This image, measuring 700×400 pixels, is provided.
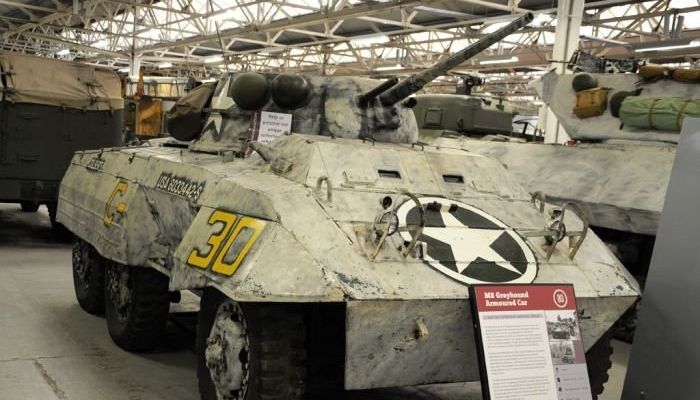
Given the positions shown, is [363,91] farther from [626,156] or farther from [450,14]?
[450,14]

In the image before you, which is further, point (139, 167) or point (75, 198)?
point (75, 198)

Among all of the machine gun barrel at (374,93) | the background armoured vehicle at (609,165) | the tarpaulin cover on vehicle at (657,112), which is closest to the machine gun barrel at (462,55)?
the machine gun barrel at (374,93)

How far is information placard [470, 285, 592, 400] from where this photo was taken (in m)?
4.09

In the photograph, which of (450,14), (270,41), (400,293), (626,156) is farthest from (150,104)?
(400,293)

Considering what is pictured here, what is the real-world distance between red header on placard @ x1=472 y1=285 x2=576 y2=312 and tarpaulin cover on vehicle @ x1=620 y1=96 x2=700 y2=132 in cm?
475

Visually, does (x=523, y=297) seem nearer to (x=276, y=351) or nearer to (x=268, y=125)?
(x=276, y=351)

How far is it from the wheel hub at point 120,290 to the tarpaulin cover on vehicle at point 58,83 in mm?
5499

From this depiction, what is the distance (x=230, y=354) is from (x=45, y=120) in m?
8.10

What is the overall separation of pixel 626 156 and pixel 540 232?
165 inches

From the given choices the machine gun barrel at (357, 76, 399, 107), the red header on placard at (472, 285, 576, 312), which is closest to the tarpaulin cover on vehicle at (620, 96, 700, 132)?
the machine gun barrel at (357, 76, 399, 107)

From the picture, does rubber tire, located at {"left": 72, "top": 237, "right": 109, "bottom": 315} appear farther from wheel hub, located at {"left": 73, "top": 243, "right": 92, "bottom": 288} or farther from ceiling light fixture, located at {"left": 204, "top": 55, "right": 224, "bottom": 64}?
ceiling light fixture, located at {"left": 204, "top": 55, "right": 224, "bottom": 64}

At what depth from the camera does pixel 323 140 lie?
5363 millimetres

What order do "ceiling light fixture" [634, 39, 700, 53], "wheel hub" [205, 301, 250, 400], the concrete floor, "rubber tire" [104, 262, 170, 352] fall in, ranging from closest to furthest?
"wheel hub" [205, 301, 250, 400] → the concrete floor → "rubber tire" [104, 262, 170, 352] → "ceiling light fixture" [634, 39, 700, 53]

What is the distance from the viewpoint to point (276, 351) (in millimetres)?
4227
